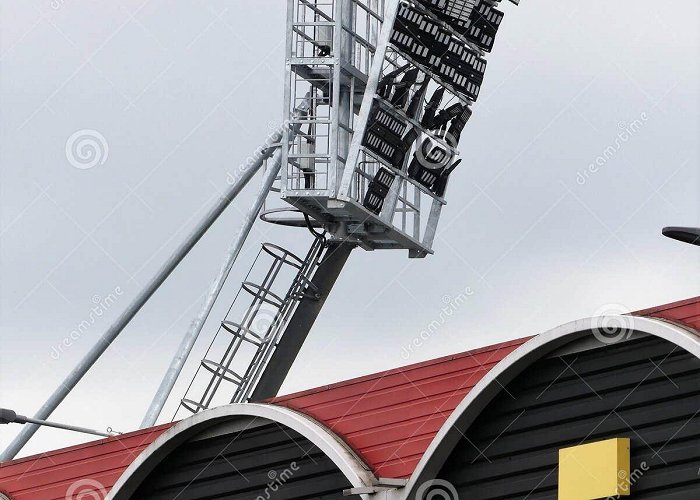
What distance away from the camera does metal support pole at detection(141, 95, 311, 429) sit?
36000 mm

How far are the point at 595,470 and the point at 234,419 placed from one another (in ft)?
21.9

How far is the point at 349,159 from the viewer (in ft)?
123

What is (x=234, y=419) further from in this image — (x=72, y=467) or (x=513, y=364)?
(x=513, y=364)

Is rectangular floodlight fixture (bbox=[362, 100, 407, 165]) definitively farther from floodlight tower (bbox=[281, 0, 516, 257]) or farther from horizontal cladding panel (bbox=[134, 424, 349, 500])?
horizontal cladding panel (bbox=[134, 424, 349, 500])

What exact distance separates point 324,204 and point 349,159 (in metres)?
1.19

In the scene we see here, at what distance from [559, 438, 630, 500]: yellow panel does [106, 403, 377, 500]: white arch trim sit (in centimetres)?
300

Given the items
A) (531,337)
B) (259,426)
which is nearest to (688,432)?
(531,337)

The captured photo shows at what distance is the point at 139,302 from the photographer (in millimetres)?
37500

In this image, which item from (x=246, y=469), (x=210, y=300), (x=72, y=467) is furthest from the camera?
(x=210, y=300)

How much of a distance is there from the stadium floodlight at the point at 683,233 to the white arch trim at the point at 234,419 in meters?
5.62

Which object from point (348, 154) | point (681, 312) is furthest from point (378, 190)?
point (681, 312)

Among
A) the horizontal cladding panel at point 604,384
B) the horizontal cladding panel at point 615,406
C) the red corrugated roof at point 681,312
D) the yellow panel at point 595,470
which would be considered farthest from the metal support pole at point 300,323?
the red corrugated roof at point 681,312

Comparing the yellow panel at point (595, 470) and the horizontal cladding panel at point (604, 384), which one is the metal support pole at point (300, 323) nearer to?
the horizontal cladding panel at point (604, 384)

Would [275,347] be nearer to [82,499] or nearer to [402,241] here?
[402,241]
